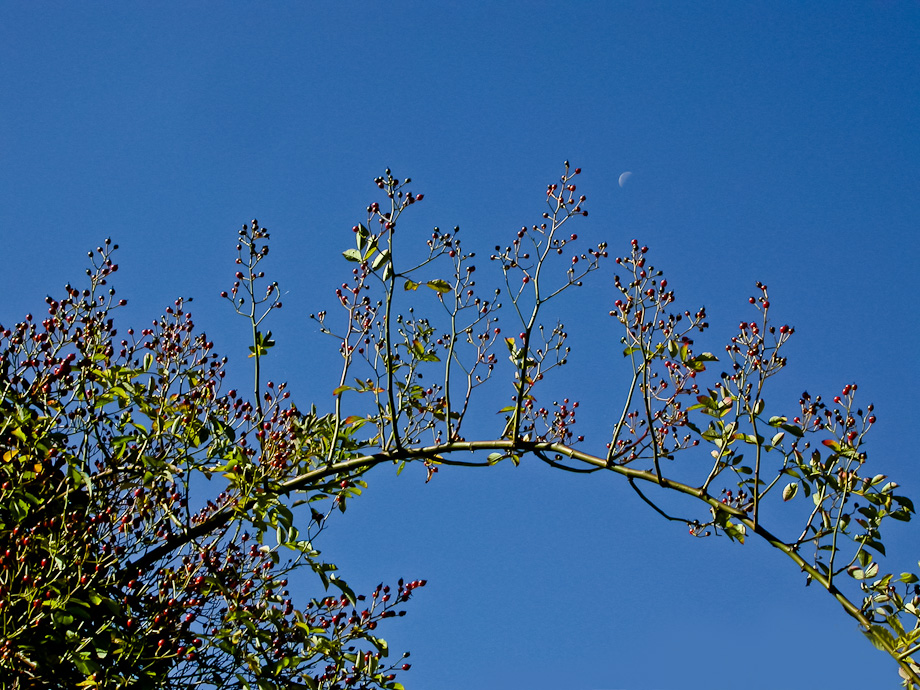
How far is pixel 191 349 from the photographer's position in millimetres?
4453

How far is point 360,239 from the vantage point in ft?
11.8

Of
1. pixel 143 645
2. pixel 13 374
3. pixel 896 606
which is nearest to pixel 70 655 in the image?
pixel 143 645

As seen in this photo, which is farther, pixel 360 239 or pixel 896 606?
pixel 360 239

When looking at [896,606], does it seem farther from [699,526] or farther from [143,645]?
[143,645]

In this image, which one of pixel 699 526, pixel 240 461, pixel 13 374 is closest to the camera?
pixel 699 526

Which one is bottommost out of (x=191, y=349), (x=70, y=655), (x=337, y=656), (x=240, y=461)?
(x=70, y=655)

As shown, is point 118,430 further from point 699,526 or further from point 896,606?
point 896,606

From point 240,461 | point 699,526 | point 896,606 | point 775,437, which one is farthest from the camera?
point 240,461

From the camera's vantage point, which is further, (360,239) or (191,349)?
(191,349)

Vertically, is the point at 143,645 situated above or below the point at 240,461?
below

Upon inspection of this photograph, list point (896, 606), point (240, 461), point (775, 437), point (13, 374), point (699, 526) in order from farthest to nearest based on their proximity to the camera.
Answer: point (13, 374), point (240, 461), point (699, 526), point (775, 437), point (896, 606)

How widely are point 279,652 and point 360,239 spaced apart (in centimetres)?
202

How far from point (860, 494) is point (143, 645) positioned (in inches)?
115

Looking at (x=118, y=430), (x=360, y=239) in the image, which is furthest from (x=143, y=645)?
(x=360, y=239)
